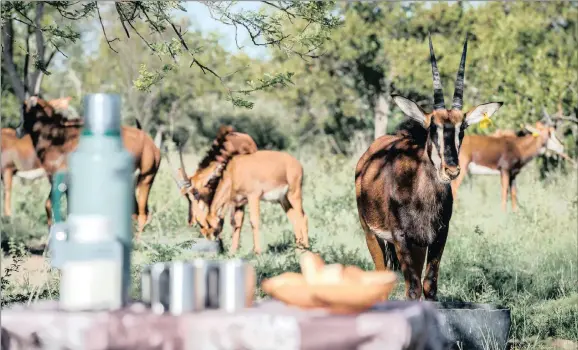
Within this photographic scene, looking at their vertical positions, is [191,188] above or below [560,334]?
above

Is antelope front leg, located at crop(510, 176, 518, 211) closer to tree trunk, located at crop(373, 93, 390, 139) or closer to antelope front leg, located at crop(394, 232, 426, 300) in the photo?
tree trunk, located at crop(373, 93, 390, 139)

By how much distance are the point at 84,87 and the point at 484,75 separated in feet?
52.9

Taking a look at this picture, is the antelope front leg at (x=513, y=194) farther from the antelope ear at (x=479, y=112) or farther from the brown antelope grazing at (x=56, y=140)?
the antelope ear at (x=479, y=112)

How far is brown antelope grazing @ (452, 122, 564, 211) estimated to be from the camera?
800 inches

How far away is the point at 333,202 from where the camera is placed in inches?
616

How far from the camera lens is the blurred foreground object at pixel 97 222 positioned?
11.0 feet

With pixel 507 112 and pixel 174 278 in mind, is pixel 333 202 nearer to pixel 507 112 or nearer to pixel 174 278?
pixel 507 112

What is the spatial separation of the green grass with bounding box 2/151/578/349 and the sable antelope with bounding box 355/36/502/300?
0.84 m

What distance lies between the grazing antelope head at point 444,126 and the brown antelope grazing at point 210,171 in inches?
265

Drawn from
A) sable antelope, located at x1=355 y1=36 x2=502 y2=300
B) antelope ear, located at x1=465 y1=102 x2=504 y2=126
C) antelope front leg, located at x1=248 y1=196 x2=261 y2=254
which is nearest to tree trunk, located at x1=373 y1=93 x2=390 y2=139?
antelope front leg, located at x1=248 y1=196 x2=261 y2=254

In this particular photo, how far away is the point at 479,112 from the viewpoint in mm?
7602

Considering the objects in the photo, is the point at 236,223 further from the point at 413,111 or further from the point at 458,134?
the point at 458,134

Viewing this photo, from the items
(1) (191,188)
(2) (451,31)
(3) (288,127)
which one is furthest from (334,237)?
(3) (288,127)

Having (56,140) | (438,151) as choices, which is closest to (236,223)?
(56,140)
